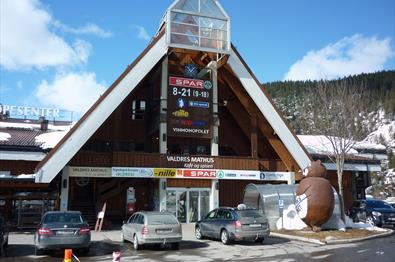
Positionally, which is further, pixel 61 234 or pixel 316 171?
pixel 316 171

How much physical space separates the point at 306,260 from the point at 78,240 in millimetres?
7815

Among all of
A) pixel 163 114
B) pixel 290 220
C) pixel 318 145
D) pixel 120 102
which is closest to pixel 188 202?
pixel 163 114

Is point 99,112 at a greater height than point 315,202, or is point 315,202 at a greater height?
point 99,112

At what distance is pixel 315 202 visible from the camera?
821 inches

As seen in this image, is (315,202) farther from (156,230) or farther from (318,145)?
(318,145)

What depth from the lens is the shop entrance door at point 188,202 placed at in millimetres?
29641

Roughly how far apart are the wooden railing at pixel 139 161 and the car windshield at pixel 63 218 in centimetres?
1085

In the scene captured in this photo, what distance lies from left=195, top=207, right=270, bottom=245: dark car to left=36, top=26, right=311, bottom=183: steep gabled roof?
1022 cm

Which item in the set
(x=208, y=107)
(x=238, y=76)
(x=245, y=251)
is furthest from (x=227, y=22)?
(x=245, y=251)

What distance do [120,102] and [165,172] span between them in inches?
213

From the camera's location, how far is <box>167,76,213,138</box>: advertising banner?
97.1 ft

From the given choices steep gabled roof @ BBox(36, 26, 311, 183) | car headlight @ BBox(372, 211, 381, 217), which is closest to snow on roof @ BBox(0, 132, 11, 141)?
steep gabled roof @ BBox(36, 26, 311, 183)

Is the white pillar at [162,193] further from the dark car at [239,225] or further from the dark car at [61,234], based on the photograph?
the dark car at [61,234]

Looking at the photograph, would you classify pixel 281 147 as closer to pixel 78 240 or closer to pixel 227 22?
pixel 227 22
